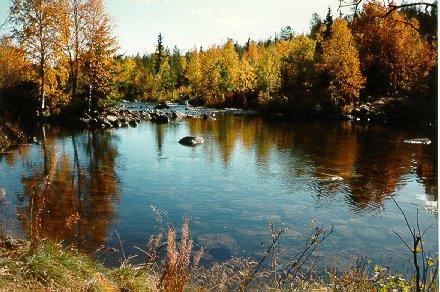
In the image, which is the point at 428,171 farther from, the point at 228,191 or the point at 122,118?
the point at 122,118

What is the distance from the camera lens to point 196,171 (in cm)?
1115

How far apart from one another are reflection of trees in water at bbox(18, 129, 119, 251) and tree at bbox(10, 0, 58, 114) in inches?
204

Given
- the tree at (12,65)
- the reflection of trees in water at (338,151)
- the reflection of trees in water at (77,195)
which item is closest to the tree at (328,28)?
the reflection of trees in water at (338,151)

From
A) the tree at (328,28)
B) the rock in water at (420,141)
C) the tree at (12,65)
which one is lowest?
the rock in water at (420,141)

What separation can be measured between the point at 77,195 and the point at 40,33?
1198cm

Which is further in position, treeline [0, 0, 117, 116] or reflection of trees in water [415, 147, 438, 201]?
treeline [0, 0, 117, 116]

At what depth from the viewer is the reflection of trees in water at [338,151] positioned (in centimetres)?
1008

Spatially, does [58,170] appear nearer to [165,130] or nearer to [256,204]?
[256,204]

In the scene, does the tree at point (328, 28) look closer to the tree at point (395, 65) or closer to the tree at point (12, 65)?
the tree at point (395, 65)

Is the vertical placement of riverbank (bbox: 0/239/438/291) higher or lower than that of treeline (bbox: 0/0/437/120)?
lower

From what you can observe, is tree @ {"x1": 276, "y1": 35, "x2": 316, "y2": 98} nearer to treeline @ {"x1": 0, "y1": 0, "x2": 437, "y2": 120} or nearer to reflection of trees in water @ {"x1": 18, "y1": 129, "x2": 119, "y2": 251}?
treeline @ {"x1": 0, "y1": 0, "x2": 437, "y2": 120}

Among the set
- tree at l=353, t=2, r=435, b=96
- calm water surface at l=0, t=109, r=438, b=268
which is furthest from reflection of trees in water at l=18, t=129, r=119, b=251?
tree at l=353, t=2, r=435, b=96

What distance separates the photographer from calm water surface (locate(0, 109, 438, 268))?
21.9ft

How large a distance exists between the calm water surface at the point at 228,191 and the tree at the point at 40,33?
375 cm
